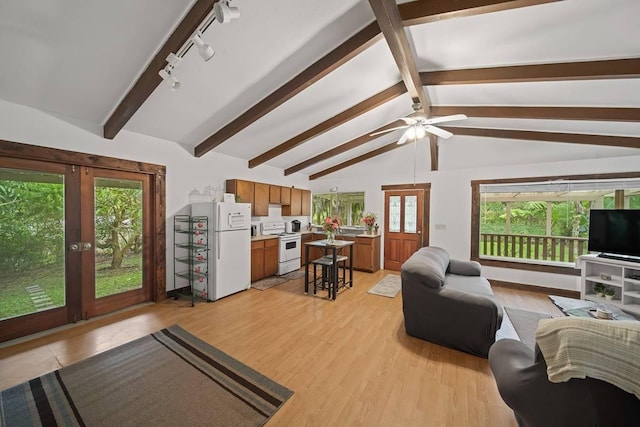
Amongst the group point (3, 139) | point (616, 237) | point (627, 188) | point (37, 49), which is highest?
point (37, 49)

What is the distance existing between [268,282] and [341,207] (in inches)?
116

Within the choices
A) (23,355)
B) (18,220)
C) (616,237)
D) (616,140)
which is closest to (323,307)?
(23,355)

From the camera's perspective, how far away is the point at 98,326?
2.91 meters

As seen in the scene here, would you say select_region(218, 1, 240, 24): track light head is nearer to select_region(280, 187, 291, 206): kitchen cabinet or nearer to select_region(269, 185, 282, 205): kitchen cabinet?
select_region(269, 185, 282, 205): kitchen cabinet

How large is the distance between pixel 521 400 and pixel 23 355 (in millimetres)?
4102

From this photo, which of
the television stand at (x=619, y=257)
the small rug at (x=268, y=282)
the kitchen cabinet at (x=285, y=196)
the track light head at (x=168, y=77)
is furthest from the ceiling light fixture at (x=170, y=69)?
the television stand at (x=619, y=257)

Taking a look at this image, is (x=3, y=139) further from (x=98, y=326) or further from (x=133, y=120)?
(x=98, y=326)

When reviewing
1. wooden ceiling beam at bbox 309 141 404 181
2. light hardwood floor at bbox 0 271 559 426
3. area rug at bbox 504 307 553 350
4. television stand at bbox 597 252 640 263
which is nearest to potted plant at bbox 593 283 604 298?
television stand at bbox 597 252 640 263

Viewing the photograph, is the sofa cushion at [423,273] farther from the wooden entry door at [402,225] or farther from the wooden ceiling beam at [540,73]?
the wooden entry door at [402,225]

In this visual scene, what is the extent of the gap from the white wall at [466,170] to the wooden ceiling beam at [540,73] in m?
2.25

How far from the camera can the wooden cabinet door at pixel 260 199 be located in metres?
5.00

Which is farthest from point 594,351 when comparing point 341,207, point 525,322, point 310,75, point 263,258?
point 341,207

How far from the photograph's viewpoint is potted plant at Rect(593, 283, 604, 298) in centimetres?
344

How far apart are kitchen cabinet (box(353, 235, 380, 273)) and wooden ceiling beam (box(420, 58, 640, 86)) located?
346 centimetres
